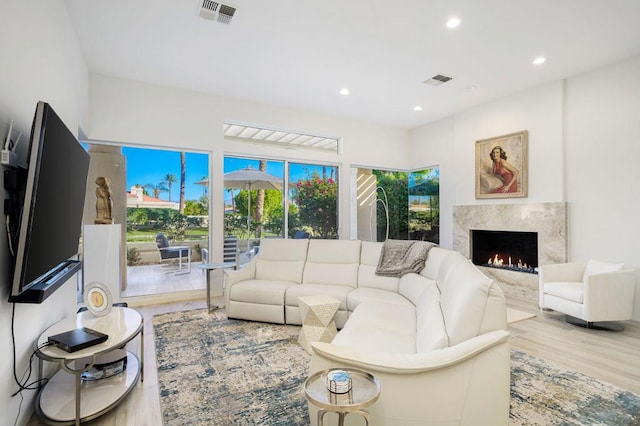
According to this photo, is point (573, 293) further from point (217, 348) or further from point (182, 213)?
point (182, 213)

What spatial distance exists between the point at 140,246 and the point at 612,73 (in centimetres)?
660

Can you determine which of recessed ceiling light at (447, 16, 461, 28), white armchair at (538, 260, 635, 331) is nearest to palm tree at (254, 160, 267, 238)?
recessed ceiling light at (447, 16, 461, 28)

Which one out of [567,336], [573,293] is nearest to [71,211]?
[567,336]

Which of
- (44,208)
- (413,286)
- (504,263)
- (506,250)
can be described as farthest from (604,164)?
(44,208)

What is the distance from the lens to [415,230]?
22.4 ft

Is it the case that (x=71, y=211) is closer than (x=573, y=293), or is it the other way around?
(x=71, y=211)

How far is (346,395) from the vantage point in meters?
1.29

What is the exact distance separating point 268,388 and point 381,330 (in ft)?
2.97

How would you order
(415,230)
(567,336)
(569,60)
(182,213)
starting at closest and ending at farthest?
(567,336) < (569,60) < (182,213) < (415,230)

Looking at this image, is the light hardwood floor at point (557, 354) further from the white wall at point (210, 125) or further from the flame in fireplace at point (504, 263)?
the white wall at point (210, 125)

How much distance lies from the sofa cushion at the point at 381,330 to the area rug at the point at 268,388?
520 millimetres

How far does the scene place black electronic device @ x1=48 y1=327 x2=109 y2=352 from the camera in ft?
6.01

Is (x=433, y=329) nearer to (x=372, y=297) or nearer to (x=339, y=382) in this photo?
(x=339, y=382)

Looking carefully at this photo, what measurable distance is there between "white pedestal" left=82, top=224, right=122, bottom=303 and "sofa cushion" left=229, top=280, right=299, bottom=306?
1466 millimetres
